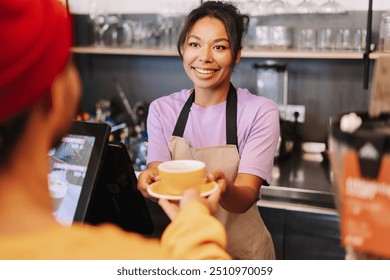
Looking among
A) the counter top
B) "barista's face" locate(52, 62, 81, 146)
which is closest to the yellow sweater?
"barista's face" locate(52, 62, 81, 146)

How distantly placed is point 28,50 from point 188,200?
1.35ft

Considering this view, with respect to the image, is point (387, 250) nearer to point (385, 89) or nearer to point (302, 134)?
point (385, 89)

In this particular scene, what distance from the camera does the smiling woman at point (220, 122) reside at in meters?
1.44

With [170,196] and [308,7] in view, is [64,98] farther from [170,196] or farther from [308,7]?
[308,7]

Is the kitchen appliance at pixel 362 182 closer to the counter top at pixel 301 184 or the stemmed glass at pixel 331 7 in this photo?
the counter top at pixel 301 184

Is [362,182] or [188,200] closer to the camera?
[362,182]

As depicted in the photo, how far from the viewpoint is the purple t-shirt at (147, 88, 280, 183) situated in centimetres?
140

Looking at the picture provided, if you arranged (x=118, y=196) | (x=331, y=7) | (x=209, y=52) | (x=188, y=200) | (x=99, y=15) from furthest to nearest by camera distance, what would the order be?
(x=99, y=15) → (x=331, y=7) → (x=209, y=52) → (x=118, y=196) → (x=188, y=200)

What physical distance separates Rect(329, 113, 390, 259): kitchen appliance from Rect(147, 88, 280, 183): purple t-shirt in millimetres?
812

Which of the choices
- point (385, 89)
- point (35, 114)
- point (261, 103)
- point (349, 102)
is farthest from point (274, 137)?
point (349, 102)

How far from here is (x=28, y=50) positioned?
516mm

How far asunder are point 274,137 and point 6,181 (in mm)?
952

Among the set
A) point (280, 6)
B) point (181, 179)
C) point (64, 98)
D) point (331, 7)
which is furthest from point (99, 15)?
point (64, 98)

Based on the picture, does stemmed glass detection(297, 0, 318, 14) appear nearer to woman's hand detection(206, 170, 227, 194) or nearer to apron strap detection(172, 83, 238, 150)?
apron strap detection(172, 83, 238, 150)
